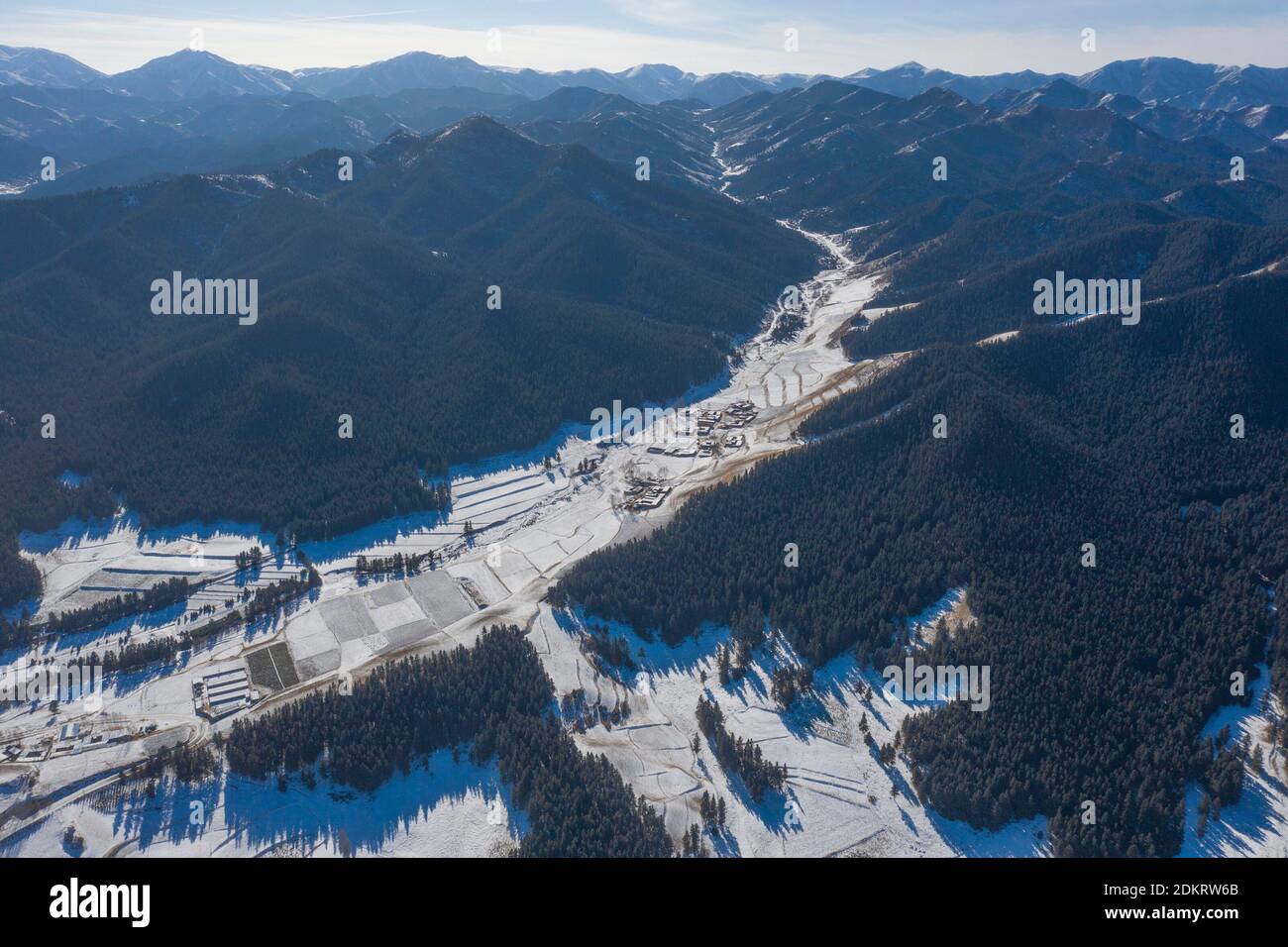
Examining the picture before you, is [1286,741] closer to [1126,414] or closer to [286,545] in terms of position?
[1126,414]

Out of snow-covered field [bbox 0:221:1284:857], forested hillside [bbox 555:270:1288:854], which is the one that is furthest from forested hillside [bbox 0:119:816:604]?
forested hillside [bbox 555:270:1288:854]

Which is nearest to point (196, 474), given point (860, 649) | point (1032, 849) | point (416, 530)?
point (416, 530)

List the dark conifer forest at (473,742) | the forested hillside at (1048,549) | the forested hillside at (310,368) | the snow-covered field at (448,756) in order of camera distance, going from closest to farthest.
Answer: the dark conifer forest at (473,742), the snow-covered field at (448,756), the forested hillside at (1048,549), the forested hillside at (310,368)

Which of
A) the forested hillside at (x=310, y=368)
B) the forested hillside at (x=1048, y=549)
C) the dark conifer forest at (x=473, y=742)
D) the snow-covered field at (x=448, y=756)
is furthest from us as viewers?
the forested hillside at (x=310, y=368)

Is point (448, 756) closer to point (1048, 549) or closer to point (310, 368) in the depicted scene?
point (1048, 549)

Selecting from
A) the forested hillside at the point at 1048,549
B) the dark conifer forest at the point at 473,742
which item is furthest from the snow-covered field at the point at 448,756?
the forested hillside at the point at 1048,549

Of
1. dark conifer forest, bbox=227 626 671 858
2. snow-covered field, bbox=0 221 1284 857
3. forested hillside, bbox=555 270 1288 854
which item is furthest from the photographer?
forested hillside, bbox=555 270 1288 854

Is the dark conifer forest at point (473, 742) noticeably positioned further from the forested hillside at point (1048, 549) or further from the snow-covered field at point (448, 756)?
the forested hillside at point (1048, 549)

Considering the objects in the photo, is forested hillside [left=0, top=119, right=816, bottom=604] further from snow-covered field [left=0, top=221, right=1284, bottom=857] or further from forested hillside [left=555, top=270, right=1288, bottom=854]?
forested hillside [left=555, top=270, right=1288, bottom=854]
